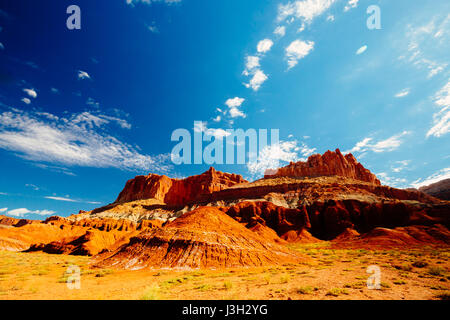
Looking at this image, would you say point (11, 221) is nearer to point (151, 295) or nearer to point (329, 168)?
point (151, 295)

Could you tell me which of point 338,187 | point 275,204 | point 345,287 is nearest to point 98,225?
point 275,204

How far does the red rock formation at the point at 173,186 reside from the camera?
136 metres

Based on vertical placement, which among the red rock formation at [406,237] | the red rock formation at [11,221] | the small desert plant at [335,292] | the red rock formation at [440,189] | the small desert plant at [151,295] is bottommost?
the red rock formation at [11,221]

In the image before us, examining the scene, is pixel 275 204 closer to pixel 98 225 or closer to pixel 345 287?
pixel 345 287

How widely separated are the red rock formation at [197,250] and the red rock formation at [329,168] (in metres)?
83.4

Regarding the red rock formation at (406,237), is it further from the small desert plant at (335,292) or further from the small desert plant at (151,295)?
the small desert plant at (151,295)

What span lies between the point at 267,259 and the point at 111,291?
16685mm

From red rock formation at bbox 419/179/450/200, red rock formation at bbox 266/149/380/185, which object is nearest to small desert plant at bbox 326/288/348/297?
red rock formation at bbox 266/149/380/185

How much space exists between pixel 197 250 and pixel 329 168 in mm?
96765

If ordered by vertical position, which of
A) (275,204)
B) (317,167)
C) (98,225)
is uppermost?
(317,167)

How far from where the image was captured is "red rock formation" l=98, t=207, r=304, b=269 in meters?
20.5

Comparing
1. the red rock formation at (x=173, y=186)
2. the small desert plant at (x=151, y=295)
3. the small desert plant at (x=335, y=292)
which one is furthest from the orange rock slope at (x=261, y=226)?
the small desert plant at (x=335, y=292)
